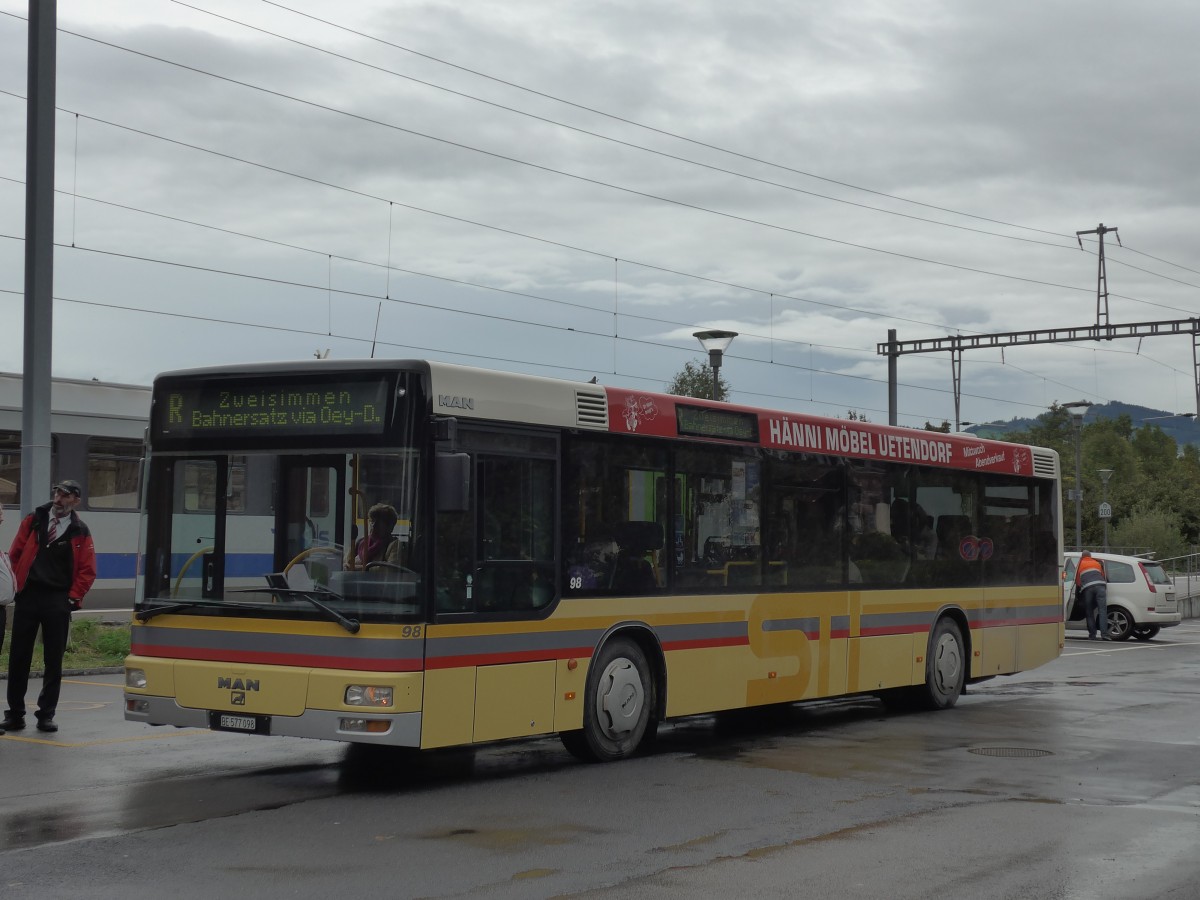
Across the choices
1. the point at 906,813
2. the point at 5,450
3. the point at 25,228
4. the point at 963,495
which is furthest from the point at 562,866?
the point at 5,450

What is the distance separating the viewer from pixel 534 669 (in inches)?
397

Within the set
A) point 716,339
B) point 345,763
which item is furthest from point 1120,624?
point 345,763

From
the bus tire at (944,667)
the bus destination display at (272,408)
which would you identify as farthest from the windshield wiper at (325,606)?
the bus tire at (944,667)

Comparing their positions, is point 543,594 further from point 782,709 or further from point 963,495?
point 963,495

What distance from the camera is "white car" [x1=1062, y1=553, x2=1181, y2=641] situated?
95.1 feet

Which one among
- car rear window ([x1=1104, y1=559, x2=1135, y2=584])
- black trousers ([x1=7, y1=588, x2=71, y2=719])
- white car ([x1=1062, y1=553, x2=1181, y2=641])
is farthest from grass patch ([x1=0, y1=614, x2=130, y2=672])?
car rear window ([x1=1104, y1=559, x2=1135, y2=584])

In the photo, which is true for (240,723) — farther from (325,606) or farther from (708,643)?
(708,643)

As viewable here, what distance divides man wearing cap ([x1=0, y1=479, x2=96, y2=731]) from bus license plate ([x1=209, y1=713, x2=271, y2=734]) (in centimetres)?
273

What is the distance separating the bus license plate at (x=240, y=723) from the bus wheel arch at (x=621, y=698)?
234 cm

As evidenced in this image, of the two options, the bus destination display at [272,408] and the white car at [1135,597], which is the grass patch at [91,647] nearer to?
the bus destination display at [272,408]

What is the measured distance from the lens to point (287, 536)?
954 cm

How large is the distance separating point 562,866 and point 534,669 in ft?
9.35

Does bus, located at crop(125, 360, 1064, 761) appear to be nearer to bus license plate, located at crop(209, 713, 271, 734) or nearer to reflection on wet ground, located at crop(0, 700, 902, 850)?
bus license plate, located at crop(209, 713, 271, 734)

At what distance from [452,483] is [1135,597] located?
22989 millimetres
